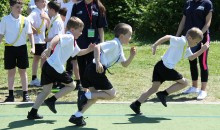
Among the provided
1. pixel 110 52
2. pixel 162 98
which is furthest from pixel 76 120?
pixel 162 98

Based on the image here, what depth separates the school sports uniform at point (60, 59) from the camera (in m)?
6.67

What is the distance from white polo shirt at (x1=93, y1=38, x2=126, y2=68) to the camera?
21.7 feet

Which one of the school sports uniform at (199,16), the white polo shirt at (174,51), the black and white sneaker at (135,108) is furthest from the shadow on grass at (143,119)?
the school sports uniform at (199,16)

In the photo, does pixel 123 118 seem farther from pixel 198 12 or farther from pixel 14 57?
pixel 198 12

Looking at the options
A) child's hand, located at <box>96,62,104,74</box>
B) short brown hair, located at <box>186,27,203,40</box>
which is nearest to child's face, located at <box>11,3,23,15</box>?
child's hand, located at <box>96,62,104,74</box>

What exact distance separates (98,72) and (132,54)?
0.49 metres

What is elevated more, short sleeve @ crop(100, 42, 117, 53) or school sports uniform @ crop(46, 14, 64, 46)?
school sports uniform @ crop(46, 14, 64, 46)

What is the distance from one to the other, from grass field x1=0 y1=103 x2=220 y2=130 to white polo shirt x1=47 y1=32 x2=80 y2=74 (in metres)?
0.75

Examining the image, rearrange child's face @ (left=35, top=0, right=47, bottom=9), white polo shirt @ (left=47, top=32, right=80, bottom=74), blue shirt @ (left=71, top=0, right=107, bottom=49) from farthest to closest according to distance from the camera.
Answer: child's face @ (left=35, top=0, right=47, bottom=9) < blue shirt @ (left=71, top=0, right=107, bottom=49) < white polo shirt @ (left=47, top=32, right=80, bottom=74)

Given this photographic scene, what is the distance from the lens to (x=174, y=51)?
7.31 m

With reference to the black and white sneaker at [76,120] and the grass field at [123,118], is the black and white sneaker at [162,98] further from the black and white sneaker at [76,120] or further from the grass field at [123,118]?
the black and white sneaker at [76,120]

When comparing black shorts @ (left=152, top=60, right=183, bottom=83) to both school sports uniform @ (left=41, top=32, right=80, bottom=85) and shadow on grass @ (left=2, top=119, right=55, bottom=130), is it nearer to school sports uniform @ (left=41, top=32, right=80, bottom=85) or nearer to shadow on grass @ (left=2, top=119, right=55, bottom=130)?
school sports uniform @ (left=41, top=32, right=80, bottom=85)

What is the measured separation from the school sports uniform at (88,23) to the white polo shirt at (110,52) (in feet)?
5.26

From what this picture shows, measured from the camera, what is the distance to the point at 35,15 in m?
9.43
